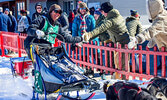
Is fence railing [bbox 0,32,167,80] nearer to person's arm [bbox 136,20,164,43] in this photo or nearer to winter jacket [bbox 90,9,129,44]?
winter jacket [bbox 90,9,129,44]

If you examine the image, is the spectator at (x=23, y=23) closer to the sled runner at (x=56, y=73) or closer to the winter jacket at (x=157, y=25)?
the sled runner at (x=56, y=73)

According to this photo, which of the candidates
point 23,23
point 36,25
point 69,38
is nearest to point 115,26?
point 69,38

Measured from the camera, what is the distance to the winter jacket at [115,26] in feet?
20.0

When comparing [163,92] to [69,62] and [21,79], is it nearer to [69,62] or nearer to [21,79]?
[69,62]

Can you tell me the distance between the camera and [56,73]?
4.73 m

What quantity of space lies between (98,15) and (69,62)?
10.0ft

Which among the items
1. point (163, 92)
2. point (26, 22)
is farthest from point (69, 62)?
point (26, 22)

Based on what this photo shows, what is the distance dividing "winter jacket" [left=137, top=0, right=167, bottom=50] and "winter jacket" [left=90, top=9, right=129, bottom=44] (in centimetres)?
168

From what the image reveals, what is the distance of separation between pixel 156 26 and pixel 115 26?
2351 mm

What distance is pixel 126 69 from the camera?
Result: 22.5ft

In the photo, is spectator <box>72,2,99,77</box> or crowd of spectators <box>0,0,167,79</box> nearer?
crowd of spectators <box>0,0,167,79</box>

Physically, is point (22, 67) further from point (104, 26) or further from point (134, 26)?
point (134, 26)

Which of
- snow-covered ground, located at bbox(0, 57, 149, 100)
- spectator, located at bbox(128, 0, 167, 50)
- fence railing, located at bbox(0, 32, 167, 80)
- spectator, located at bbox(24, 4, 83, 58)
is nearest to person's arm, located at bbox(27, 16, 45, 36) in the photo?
spectator, located at bbox(24, 4, 83, 58)

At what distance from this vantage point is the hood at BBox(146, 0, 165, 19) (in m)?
4.24
